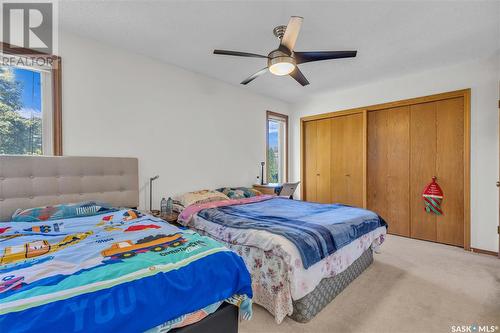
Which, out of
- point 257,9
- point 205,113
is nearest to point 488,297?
point 257,9

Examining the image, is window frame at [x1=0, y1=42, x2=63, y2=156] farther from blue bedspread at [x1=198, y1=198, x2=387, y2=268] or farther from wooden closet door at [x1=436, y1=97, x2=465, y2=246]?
wooden closet door at [x1=436, y1=97, x2=465, y2=246]

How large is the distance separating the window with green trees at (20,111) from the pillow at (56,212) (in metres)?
0.70

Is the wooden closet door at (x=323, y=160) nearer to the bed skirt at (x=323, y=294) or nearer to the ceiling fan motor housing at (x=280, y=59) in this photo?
the bed skirt at (x=323, y=294)

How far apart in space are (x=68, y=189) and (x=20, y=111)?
0.90 metres

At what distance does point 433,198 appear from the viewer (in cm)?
363

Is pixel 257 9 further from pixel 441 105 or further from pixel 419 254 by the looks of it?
pixel 419 254

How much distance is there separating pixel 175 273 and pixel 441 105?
4238mm

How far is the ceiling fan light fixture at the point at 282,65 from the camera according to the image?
2.30 meters

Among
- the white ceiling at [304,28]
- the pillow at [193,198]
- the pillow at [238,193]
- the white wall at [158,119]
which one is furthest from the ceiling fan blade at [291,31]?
the pillow at [238,193]

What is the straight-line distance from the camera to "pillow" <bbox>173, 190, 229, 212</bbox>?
3.15m

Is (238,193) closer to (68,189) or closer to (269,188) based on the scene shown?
(269,188)

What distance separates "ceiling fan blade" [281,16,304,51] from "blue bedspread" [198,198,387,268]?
1616mm

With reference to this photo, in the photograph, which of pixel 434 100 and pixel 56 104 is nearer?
pixel 56 104

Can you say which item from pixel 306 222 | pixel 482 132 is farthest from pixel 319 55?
pixel 482 132
